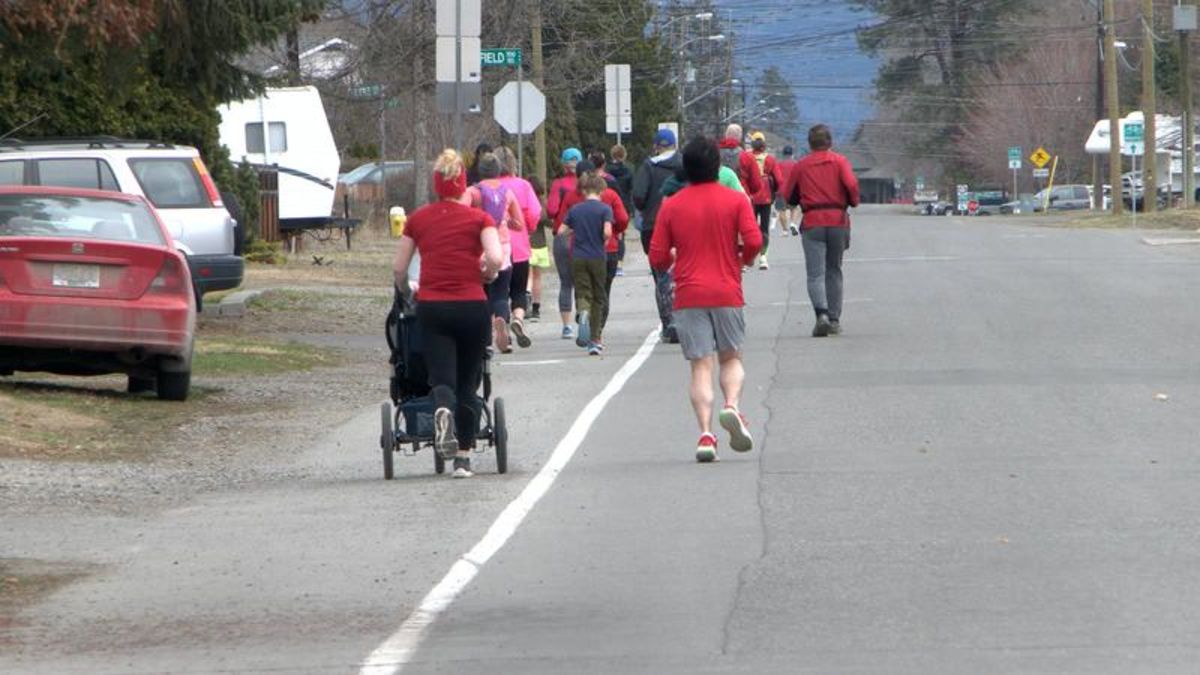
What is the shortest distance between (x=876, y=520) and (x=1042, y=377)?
20.4 feet

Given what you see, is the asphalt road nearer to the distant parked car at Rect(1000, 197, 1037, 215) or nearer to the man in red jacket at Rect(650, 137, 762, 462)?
the man in red jacket at Rect(650, 137, 762, 462)

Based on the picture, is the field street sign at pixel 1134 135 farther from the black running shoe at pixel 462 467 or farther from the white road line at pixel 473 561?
the black running shoe at pixel 462 467

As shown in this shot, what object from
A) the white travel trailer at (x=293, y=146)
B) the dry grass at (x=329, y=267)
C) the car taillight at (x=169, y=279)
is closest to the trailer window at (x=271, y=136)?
the white travel trailer at (x=293, y=146)

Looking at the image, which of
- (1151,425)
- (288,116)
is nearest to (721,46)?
(288,116)

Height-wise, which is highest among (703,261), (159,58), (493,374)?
(159,58)

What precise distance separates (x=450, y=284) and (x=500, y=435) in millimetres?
900

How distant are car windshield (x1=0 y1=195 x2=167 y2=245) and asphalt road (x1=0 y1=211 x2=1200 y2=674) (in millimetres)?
2160

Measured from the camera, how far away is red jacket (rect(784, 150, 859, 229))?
1989 cm

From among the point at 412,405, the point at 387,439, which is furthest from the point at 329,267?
the point at 387,439

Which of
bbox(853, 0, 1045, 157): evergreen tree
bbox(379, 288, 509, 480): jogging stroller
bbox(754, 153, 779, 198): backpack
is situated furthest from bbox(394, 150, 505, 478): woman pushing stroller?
bbox(853, 0, 1045, 157): evergreen tree

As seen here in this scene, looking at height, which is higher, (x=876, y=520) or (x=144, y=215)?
(x=144, y=215)

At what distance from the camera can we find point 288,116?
39781mm

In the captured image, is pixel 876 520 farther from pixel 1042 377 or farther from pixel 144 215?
pixel 144 215

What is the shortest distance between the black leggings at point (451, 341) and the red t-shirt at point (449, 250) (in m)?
0.06
